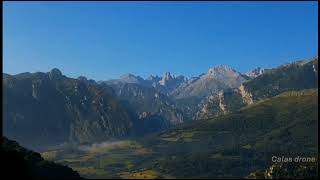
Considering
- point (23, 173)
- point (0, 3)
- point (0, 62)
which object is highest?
point (0, 3)

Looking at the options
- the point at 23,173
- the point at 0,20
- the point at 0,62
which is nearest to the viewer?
the point at 0,20

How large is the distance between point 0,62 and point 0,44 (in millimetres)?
6644

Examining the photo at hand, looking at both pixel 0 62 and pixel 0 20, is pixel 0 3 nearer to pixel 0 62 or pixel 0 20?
pixel 0 20

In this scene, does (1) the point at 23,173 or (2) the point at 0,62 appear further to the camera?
(1) the point at 23,173

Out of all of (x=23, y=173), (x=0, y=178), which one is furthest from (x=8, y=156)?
(x=0, y=178)

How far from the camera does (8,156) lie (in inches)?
7623

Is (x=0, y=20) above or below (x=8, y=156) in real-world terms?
above

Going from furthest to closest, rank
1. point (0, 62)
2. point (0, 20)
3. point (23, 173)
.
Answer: point (23, 173) < point (0, 62) < point (0, 20)

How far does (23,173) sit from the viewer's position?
187 m

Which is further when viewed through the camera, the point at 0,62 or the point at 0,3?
Result: the point at 0,62

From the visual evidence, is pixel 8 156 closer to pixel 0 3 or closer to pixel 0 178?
pixel 0 178

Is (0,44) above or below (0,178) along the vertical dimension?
above

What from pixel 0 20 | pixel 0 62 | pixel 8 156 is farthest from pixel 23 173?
pixel 0 20

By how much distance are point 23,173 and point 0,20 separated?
195 feet
